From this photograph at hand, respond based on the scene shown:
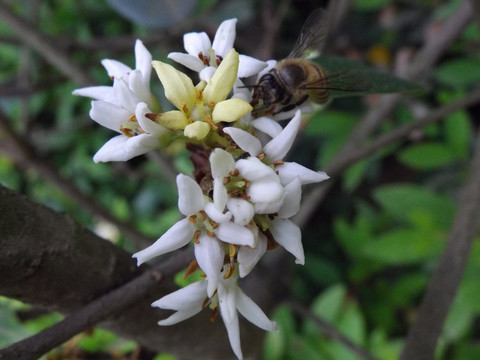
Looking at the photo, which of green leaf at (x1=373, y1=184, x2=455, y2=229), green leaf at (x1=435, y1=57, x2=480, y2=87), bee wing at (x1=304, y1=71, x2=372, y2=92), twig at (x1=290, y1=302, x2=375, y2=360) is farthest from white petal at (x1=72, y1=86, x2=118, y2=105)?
green leaf at (x1=435, y1=57, x2=480, y2=87)

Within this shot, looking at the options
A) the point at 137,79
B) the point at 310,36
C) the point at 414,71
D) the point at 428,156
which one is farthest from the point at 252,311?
the point at 428,156

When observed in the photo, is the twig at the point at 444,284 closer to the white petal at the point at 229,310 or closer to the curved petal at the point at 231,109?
the white petal at the point at 229,310

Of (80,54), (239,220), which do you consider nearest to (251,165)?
(239,220)

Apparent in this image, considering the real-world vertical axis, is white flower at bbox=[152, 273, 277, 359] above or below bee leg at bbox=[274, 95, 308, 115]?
below

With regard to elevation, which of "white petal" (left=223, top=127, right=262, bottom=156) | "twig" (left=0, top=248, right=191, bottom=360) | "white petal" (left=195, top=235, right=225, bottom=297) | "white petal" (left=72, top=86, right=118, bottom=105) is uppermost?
"white petal" (left=223, top=127, right=262, bottom=156)

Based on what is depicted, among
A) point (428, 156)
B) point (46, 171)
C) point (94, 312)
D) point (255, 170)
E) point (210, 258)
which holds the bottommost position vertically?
point (46, 171)

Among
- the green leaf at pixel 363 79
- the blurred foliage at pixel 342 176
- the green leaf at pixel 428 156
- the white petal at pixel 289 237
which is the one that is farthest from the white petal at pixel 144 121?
the green leaf at pixel 428 156

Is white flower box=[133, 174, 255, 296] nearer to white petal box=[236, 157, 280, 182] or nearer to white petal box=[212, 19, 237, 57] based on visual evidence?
white petal box=[236, 157, 280, 182]

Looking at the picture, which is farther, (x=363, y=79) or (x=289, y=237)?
(x=363, y=79)

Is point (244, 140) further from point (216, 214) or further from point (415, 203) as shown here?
point (415, 203)
